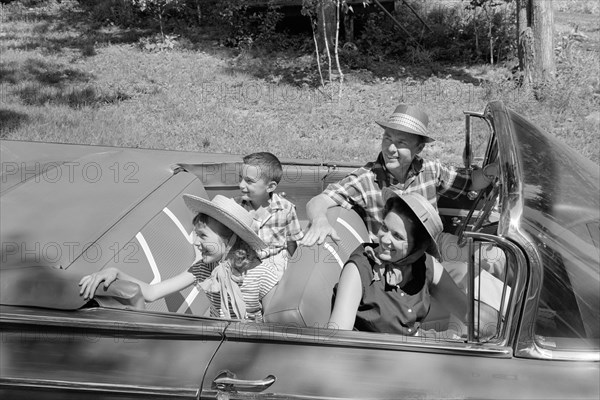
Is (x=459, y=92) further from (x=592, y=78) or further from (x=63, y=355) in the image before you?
(x=63, y=355)

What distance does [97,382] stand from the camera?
2.19m

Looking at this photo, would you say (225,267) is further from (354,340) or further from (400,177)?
(400,177)

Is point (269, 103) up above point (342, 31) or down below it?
below

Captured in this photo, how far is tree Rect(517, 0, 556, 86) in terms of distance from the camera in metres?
7.67

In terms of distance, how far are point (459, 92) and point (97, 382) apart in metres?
6.94

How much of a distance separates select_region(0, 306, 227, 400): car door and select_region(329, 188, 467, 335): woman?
571 millimetres

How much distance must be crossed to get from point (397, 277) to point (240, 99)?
6097mm

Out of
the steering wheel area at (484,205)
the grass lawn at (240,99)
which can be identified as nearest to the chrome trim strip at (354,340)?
the steering wheel area at (484,205)

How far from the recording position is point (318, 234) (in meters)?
2.64

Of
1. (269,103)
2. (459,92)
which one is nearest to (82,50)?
(269,103)

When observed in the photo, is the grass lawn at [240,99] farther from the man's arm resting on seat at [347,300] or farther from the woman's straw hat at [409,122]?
the man's arm resting on seat at [347,300]

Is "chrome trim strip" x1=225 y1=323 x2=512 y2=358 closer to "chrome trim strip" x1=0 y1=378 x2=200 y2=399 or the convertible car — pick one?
the convertible car

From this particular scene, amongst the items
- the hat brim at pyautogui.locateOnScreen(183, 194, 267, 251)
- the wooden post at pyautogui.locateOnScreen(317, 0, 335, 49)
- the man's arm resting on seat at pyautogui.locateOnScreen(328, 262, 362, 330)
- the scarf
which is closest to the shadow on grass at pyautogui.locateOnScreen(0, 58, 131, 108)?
the wooden post at pyautogui.locateOnScreen(317, 0, 335, 49)

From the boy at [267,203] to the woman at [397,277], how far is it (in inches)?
29.3
